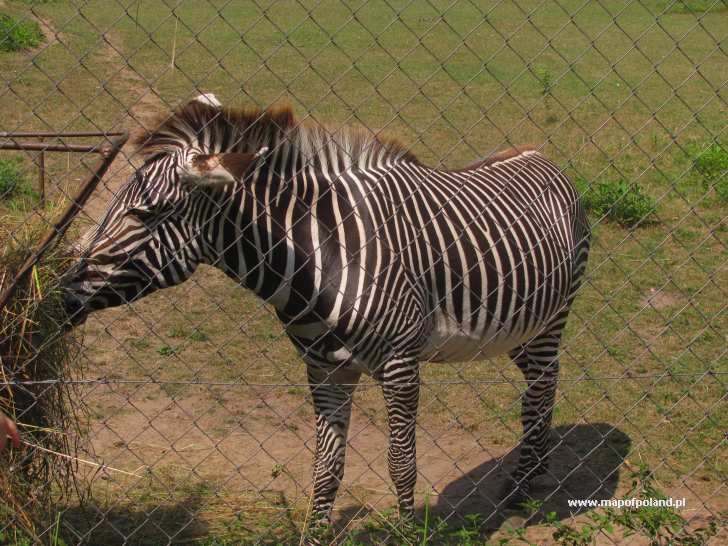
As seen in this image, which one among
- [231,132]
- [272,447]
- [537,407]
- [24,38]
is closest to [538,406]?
[537,407]

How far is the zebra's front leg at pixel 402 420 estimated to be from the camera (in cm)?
434

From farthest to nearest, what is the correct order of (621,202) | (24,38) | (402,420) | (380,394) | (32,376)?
(24,38) → (621,202) → (380,394) → (402,420) → (32,376)

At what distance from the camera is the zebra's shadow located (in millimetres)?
5141

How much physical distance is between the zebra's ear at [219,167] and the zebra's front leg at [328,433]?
4.31 feet

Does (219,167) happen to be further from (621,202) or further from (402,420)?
(621,202)

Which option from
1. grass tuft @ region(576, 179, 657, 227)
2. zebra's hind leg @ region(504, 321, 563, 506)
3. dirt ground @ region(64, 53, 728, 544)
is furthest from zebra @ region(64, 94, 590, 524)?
grass tuft @ region(576, 179, 657, 227)

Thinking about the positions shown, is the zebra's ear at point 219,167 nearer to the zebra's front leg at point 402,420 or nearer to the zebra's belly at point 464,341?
the zebra's front leg at point 402,420

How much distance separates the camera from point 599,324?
7.46 meters

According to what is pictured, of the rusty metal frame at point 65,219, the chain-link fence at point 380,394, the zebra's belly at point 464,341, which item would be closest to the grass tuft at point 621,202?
the chain-link fence at point 380,394

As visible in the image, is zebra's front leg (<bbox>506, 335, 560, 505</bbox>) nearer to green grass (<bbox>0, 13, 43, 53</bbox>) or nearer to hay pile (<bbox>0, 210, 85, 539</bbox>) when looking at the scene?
hay pile (<bbox>0, 210, 85, 539</bbox>)

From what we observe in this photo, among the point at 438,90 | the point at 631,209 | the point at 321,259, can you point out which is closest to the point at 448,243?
the point at 321,259

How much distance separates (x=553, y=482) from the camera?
18.3 ft

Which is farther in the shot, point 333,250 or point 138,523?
point 138,523

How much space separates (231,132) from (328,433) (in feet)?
5.31
